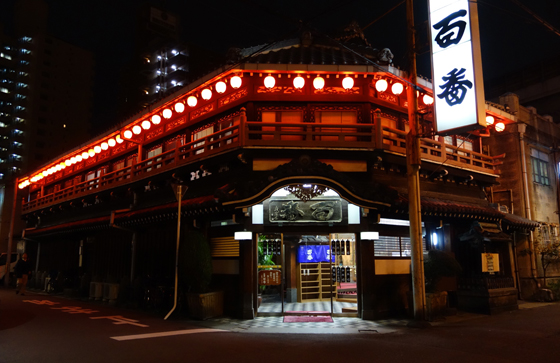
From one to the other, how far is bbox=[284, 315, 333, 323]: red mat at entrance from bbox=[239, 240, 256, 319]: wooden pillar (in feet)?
4.40

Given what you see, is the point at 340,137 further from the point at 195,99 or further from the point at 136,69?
the point at 136,69

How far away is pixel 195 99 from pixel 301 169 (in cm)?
740

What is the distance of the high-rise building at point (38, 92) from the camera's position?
72062 mm

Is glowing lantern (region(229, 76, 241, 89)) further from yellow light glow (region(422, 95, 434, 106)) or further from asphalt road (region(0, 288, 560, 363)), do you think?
asphalt road (region(0, 288, 560, 363))

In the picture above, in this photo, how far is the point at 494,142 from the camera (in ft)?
76.9

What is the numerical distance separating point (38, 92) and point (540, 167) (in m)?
80.8

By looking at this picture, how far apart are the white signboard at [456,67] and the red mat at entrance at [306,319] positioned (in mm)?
7613

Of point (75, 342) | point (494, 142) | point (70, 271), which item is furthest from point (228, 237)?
point (494, 142)

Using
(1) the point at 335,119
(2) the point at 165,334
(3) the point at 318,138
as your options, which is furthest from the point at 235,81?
(2) the point at 165,334

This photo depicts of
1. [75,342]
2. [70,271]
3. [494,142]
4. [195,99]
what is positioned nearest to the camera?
[75,342]

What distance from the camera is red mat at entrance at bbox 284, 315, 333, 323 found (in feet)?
45.8

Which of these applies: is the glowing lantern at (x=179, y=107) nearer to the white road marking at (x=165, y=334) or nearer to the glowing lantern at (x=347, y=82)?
the glowing lantern at (x=347, y=82)

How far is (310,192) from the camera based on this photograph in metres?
14.5

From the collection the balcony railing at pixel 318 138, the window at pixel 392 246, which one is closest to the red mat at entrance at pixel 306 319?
the window at pixel 392 246
